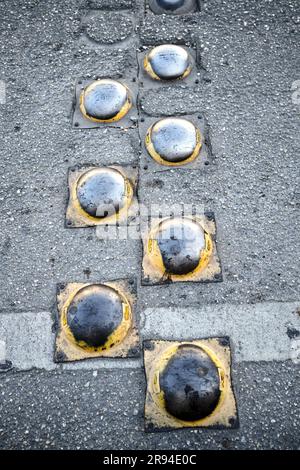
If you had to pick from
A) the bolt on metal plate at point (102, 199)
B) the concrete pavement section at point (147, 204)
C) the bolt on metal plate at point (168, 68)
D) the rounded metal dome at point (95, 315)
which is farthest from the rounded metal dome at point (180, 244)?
the bolt on metal plate at point (168, 68)

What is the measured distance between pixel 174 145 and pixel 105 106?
66cm

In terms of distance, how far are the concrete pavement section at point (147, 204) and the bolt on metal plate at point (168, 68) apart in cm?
8

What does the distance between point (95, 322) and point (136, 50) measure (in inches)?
94.8

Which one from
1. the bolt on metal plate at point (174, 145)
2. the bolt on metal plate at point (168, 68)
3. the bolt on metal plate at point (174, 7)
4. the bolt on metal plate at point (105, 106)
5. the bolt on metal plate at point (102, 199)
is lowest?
the bolt on metal plate at point (102, 199)

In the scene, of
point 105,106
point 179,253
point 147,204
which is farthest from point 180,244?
point 105,106

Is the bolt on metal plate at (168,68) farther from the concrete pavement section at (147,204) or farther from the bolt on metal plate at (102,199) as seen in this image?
the bolt on metal plate at (102,199)

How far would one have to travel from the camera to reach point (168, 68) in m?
3.47

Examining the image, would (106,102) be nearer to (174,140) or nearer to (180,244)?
(174,140)

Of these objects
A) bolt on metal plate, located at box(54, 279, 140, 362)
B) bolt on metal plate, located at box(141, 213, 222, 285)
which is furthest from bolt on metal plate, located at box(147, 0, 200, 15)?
bolt on metal plate, located at box(54, 279, 140, 362)

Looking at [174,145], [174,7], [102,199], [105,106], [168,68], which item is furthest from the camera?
[174,7]

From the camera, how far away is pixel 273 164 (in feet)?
10.2

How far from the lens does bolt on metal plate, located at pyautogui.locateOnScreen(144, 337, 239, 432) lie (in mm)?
2318

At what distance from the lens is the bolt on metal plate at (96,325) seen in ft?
8.27
